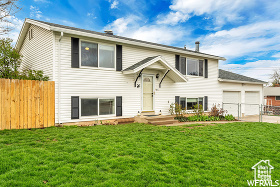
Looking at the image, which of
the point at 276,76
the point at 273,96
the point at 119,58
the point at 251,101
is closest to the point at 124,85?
the point at 119,58

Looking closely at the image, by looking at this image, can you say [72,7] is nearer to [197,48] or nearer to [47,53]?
[47,53]

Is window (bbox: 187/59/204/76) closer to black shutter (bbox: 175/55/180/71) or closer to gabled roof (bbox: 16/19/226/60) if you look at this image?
gabled roof (bbox: 16/19/226/60)

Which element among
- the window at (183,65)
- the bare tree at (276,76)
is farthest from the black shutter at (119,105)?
the bare tree at (276,76)

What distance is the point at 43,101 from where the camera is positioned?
714 cm

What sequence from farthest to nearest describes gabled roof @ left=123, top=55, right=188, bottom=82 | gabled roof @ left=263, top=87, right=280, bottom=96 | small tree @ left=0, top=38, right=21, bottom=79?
1. gabled roof @ left=263, top=87, right=280, bottom=96
2. gabled roof @ left=123, top=55, right=188, bottom=82
3. small tree @ left=0, top=38, right=21, bottom=79

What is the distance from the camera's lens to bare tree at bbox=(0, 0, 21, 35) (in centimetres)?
782

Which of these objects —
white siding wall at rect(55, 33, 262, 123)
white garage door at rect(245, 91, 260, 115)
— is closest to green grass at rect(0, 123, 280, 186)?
white siding wall at rect(55, 33, 262, 123)

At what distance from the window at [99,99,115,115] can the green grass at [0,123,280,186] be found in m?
3.44

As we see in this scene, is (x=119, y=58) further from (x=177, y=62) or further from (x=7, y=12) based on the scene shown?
(x=7, y=12)

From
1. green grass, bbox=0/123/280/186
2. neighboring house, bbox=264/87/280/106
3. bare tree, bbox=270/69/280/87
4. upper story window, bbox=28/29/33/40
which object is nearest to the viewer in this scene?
green grass, bbox=0/123/280/186

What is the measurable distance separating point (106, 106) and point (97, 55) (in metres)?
2.70

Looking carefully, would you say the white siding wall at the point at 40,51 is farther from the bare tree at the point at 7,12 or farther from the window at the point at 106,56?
the window at the point at 106,56

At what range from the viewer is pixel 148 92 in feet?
33.9

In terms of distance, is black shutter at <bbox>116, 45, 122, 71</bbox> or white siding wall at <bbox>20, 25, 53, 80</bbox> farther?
black shutter at <bbox>116, 45, 122, 71</bbox>
